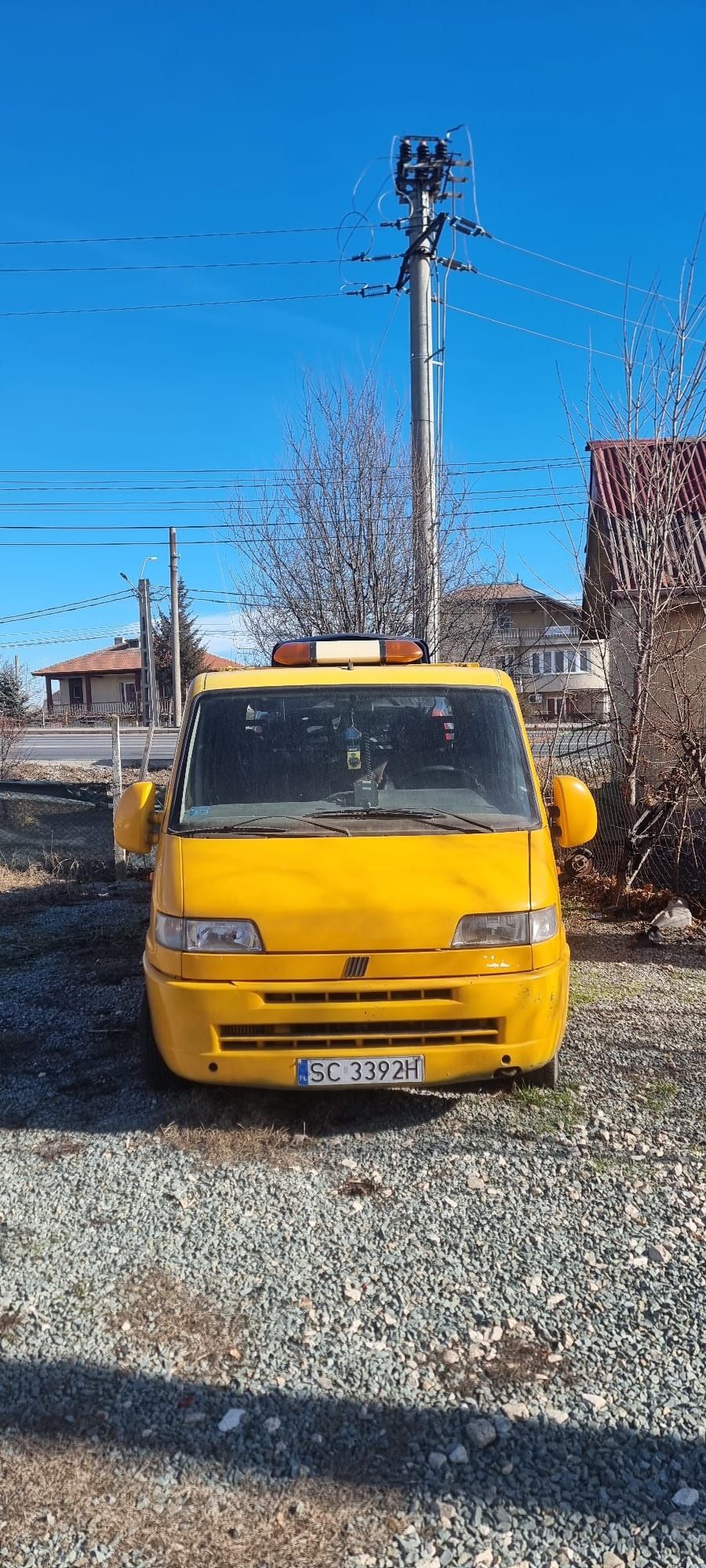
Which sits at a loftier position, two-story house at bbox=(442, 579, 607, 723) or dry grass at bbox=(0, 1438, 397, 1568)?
two-story house at bbox=(442, 579, 607, 723)

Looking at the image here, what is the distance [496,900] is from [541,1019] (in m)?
0.50

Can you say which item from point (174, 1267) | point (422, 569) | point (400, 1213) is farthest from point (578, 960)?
point (422, 569)

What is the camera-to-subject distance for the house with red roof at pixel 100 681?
66688 mm

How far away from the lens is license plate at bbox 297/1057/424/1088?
155 inches

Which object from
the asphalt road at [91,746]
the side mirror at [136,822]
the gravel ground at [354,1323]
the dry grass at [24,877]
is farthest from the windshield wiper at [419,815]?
the asphalt road at [91,746]

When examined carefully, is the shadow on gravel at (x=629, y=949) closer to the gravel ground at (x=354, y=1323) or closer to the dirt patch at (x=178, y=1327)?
the gravel ground at (x=354, y=1323)

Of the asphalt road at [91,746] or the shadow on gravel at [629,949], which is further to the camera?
the asphalt road at [91,746]

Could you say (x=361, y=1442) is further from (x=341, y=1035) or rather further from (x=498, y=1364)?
(x=341, y=1035)

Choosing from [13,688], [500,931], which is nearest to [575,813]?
[500,931]

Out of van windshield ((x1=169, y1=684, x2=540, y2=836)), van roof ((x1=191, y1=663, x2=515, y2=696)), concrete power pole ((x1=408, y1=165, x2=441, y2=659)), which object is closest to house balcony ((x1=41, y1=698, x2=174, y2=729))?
concrete power pole ((x1=408, y1=165, x2=441, y2=659))

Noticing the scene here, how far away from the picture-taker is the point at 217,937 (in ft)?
13.1

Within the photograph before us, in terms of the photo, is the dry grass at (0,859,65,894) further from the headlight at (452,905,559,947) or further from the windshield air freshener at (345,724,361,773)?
the headlight at (452,905,559,947)

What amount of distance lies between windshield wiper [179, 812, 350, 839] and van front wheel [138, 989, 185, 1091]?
0.75m

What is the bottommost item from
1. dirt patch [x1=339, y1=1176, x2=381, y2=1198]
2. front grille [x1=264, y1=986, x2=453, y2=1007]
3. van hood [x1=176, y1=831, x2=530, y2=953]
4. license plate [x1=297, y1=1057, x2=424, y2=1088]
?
dirt patch [x1=339, y1=1176, x2=381, y2=1198]
